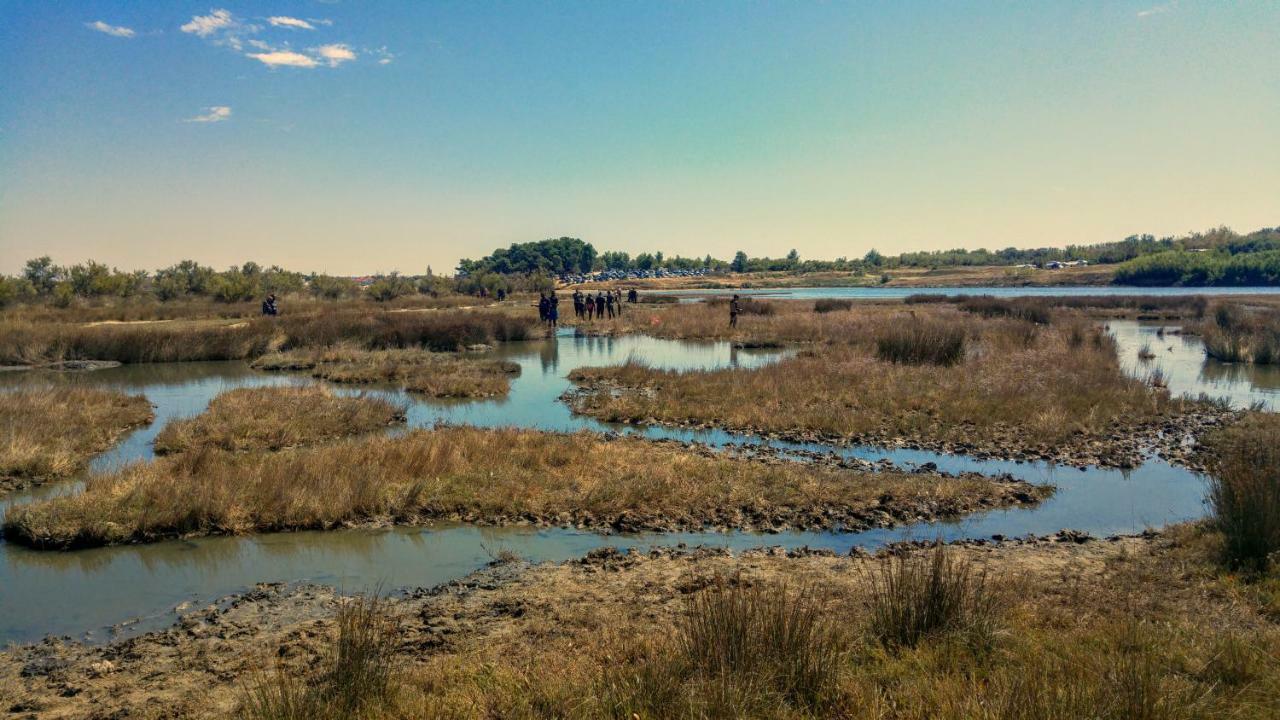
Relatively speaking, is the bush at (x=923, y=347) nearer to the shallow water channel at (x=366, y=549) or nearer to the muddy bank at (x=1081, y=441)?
the muddy bank at (x=1081, y=441)

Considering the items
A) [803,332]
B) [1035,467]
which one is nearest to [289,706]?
[1035,467]

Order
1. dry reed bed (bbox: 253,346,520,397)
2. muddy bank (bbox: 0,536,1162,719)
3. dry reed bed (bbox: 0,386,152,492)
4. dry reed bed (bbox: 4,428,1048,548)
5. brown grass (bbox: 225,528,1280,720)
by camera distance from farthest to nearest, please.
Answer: dry reed bed (bbox: 253,346,520,397) → dry reed bed (bbox: 0,386,152,492) → dry reed bed (bbox: 4,428,1048,548) → muddy bank (bbox: 0,536,1162,719) → brown grass (bbox: 225,528,1280,720)

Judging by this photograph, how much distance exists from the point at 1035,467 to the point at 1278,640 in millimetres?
9410

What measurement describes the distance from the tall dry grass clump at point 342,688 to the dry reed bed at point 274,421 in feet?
33.1

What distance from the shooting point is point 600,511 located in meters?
11.4

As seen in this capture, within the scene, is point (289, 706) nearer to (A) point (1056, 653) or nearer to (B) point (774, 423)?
(A) point (1056, 653)

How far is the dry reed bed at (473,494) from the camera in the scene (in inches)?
412

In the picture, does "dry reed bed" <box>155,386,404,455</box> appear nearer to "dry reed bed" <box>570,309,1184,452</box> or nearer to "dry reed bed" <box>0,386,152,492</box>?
"dry reed bed" <box>0,386,152,492</box>

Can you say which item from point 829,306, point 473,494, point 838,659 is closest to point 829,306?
point 829,306

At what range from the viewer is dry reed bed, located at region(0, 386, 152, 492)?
43.7 feet

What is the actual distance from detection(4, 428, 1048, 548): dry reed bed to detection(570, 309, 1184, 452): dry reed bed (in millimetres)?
→ 3959

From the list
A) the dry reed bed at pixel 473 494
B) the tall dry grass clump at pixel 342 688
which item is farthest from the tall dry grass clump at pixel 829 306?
the tall dry grass clump at pixel 342 688

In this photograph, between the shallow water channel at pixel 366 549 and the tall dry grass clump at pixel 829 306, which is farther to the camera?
the tall dry grass clump at pixel 829 306

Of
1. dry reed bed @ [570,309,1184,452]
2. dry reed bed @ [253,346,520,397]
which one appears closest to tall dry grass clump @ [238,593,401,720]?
dry reed bed @ [570,309,1184,452]
